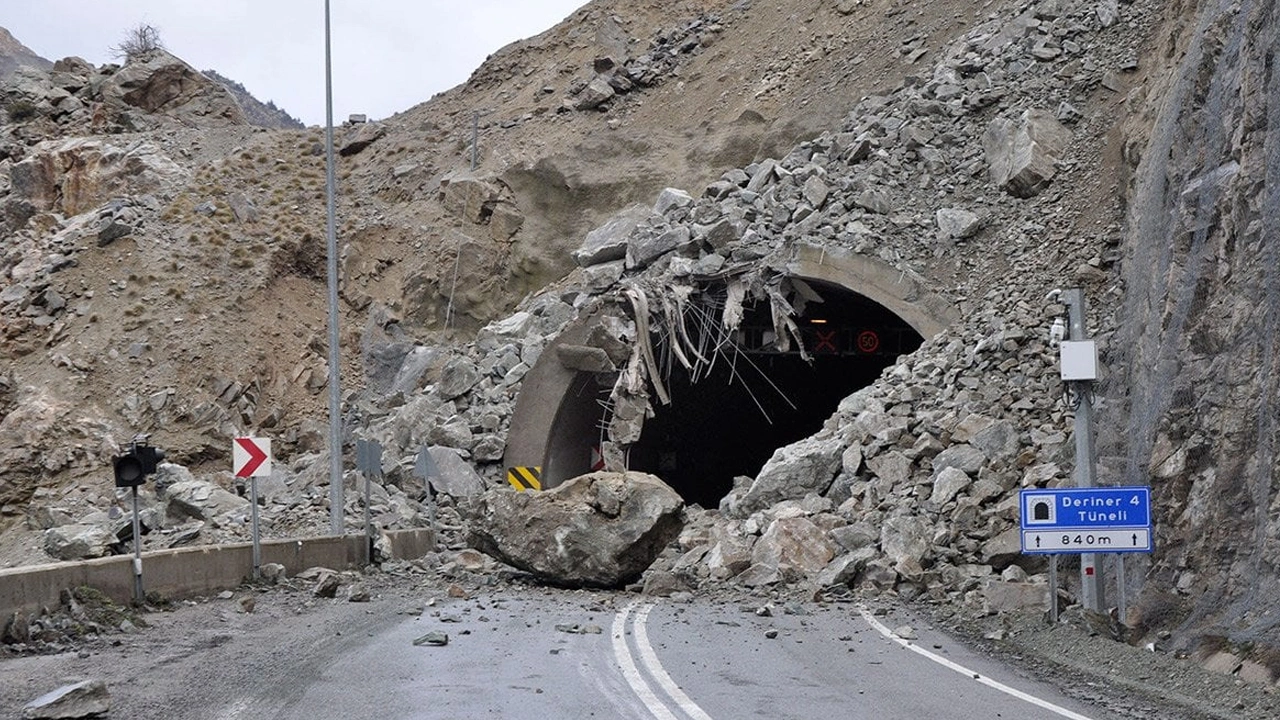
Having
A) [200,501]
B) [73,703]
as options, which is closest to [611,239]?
[200,501]

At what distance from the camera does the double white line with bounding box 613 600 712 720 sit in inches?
277

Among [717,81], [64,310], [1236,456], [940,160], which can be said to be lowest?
[1236,456]

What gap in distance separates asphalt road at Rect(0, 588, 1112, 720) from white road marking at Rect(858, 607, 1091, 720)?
0.03 meters

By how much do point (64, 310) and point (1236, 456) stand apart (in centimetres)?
2667

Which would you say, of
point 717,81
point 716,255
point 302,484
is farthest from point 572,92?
point 302,484

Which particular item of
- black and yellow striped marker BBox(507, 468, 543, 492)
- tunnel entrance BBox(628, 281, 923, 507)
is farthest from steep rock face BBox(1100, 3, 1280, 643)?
tunnel entrance BBox(628, 281, 923, 507)

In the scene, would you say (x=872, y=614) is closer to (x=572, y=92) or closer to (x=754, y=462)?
(x=754, y=462)

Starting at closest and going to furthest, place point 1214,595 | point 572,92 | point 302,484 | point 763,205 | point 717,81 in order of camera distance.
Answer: point 1214,595, point 302,484, point 763,205, point 717,81, point 572,92

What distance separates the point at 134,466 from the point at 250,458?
110 inches

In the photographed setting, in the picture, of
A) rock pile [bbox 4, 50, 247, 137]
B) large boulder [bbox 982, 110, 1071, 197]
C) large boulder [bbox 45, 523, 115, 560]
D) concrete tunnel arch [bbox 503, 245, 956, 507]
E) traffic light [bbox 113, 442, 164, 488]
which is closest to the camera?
traffic light [bbox 113, 442, 164, 488]

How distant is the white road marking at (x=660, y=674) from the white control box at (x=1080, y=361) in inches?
180

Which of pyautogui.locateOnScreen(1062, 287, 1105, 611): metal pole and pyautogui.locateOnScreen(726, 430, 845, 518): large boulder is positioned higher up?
pyautogui.locateOnScreen(1062, 287, 1105, 611): metal pole

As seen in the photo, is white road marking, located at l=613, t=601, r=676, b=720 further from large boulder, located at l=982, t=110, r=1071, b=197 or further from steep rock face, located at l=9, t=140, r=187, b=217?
steep rock face, located at l=9, t=140, r=187, b=217

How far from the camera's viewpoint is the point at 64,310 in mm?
29703
